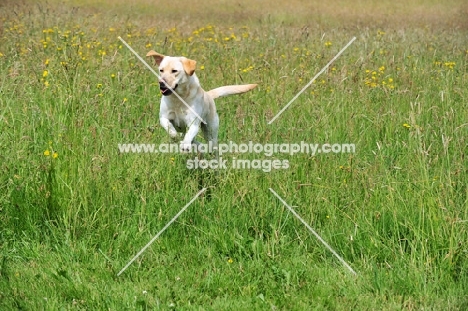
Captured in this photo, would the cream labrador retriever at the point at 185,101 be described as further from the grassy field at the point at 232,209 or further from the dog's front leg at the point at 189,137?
the grassy field at the point at 232,209

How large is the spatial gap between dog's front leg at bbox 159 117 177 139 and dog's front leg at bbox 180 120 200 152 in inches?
4.4

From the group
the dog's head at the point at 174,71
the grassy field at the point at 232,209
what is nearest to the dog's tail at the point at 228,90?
the grassy field at the point at 232,209

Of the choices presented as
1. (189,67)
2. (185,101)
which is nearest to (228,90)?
(185,101)

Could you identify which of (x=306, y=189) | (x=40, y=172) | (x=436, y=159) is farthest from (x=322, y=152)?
(x=40, y=172)

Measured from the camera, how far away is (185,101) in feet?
19.7

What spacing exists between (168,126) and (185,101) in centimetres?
37

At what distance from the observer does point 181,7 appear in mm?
16688

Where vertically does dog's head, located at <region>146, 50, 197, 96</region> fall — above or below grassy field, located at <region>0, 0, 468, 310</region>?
above

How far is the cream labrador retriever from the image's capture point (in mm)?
5703

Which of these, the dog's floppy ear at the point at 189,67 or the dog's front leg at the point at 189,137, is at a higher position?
the dog's floppy ear at the point at 189,67

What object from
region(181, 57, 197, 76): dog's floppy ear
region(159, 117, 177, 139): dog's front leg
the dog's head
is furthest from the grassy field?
region(181, 57, 197, 76): dog's floppy ear

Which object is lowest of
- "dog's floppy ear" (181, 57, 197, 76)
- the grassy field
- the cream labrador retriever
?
the grassy field

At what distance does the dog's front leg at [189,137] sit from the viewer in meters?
5.40

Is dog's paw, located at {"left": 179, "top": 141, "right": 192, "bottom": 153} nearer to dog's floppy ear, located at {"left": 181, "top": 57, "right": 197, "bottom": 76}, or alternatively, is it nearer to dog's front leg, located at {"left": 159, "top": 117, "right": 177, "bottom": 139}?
A: dog's front leg, located at {"left": 159, "top": 117, "right": 177, "bottom": 139}
